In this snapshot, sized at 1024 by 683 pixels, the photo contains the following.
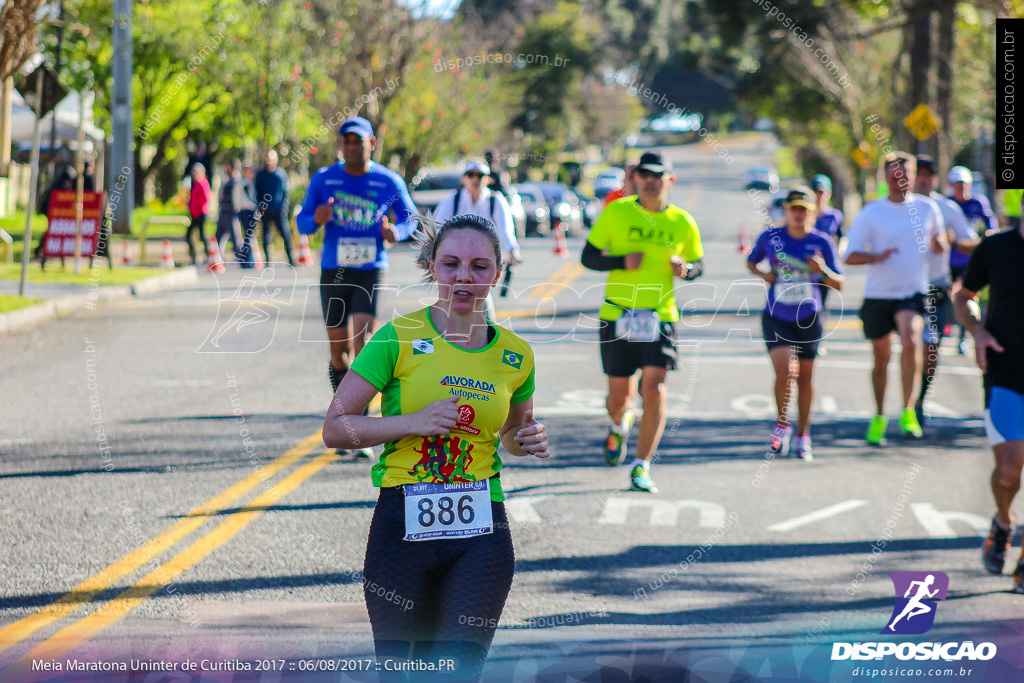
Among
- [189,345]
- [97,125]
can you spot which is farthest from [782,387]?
[97,125]

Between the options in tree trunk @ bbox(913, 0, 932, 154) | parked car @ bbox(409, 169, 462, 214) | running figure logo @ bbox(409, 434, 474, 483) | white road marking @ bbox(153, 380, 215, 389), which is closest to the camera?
running figure logo @ bbox(409, 434, 474, 483)

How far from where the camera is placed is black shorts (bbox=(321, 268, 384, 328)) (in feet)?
28.9

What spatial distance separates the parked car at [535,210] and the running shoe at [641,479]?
24.4 m

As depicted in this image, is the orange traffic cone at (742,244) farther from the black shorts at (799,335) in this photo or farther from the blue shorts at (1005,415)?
the blue shorts at (1005,415)

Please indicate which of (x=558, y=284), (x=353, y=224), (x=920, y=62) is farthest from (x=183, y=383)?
(x=920, y=62)

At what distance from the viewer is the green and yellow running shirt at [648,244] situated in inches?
332

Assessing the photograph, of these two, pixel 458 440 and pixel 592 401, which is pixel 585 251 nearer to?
pixel 592 401

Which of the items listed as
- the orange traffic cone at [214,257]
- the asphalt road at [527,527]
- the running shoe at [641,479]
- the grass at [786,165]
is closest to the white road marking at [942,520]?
the asphalt road at [527,527]

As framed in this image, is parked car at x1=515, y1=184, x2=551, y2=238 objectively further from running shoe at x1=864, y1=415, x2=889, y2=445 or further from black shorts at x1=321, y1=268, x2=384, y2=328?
black shorts at x1=321, y1=268, x2=384, y2=328

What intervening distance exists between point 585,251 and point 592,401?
327 cm

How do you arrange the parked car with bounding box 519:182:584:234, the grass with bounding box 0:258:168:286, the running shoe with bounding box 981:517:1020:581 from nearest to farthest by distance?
the running shoe with bounding box 981:517:1020:581 → the grass with bounding box 0:258:168:286 → the parked car with bounding box 519:182:584:234

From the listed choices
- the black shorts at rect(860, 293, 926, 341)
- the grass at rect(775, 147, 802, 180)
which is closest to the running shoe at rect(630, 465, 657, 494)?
the black shorts at rect(860, 293, 926, 341)

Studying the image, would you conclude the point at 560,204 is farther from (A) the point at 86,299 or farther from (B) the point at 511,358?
(B) the point at 511,358

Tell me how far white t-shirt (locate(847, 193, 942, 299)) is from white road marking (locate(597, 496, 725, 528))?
10.3 ft
